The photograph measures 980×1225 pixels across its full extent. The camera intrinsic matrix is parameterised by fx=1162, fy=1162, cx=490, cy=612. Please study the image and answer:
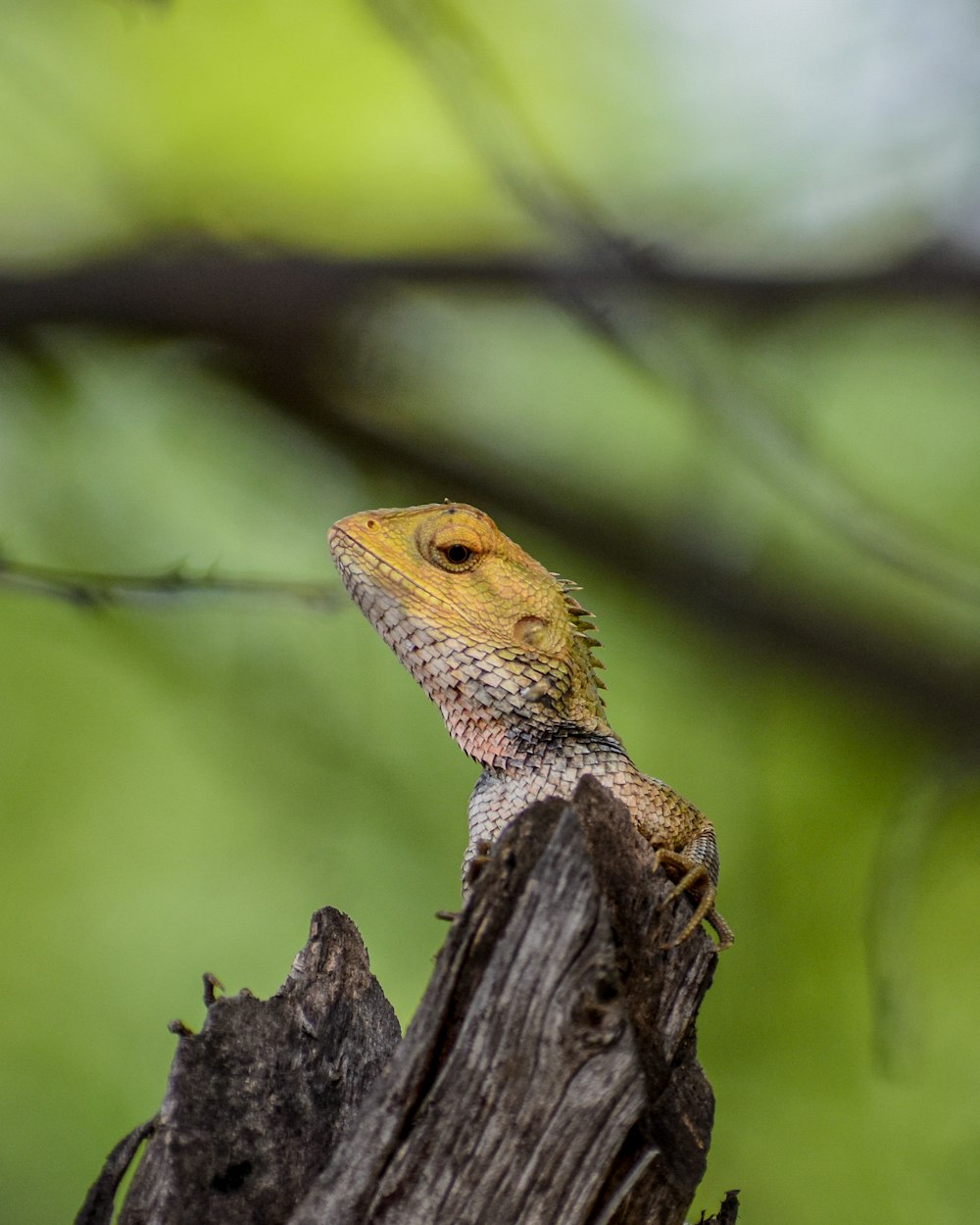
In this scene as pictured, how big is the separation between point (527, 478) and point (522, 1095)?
7.86 feet

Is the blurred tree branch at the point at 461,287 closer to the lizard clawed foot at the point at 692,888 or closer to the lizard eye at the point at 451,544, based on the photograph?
the lizard eye at the point at 451,544

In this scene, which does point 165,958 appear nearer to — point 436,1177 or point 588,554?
point 588,554

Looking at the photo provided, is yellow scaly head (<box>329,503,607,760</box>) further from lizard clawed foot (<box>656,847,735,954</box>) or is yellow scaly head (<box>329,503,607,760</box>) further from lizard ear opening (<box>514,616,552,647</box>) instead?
lizard clawed foot (<box>656,847,735,954</box>)

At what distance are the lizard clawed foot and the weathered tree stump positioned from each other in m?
0.06

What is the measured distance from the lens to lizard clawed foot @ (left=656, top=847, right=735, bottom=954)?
1672 mm

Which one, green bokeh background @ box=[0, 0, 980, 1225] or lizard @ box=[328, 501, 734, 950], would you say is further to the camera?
green bokeh background @ box=[0, 0, 980, 1225]

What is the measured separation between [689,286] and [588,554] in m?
0.91

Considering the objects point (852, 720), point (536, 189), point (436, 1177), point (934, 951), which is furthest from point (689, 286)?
point (436, 1177)

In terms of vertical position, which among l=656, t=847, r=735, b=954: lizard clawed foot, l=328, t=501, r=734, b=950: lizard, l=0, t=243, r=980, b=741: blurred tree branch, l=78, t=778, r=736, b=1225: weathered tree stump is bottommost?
l=78, t=778, r=736, b=1225: weathered tree stump

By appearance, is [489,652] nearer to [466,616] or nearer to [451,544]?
[466,616]

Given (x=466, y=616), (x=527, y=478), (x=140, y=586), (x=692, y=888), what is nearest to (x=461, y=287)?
(x=527, y=478)

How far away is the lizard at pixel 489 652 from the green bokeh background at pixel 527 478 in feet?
4.43

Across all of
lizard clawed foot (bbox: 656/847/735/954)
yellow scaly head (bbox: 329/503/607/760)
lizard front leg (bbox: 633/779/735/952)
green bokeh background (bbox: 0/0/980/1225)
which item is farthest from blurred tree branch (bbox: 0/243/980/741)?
lizard clawed foot (bbox: 656/847/735/954)

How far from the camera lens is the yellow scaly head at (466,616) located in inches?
84.3
